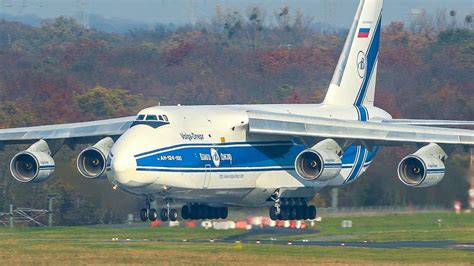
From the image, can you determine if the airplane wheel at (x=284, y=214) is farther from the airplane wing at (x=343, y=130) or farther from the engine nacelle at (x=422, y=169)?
the engine nacelle at (x=422, y=169)

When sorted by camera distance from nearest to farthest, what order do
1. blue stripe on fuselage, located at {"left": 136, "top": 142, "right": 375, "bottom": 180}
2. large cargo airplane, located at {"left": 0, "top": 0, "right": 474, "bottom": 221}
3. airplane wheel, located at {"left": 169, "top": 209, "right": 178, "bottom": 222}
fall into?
blue stripe on fuselage, located at {"left": 136, "top": 142, "right": 375, "bottom": 180}, large cargo airplane, located at {"left": 0, "top": 0, "right": 474, "bottom": 221}, airplane wheel, located at {"left": 169, "top": 209, "right": 178, "bottom": 222}

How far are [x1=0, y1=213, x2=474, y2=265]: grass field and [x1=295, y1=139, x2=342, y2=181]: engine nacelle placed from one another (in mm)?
1948

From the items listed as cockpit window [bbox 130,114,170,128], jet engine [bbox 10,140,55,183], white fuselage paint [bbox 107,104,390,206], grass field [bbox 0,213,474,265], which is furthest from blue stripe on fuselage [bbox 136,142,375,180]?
jet engine [bbox 10,140,55,183]

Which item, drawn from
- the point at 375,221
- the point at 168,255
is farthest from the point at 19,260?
the point at 375,221

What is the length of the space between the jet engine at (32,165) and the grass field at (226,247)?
1733 millimetres

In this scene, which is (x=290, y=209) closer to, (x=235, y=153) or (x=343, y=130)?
(x=235, y=153)

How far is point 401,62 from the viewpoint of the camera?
68062 mm

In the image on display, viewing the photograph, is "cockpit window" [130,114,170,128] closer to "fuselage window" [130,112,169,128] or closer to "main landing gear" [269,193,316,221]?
"fuselage window" [130,112,169,128]

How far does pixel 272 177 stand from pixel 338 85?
4.65 meters

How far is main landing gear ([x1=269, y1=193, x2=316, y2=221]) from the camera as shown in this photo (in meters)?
34.5

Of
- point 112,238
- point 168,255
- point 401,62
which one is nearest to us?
point 168,255

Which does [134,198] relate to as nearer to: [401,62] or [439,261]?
[439,261]

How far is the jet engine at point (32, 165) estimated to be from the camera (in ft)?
113

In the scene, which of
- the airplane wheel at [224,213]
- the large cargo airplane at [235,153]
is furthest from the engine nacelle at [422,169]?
the airplane wheel at [224,213]
